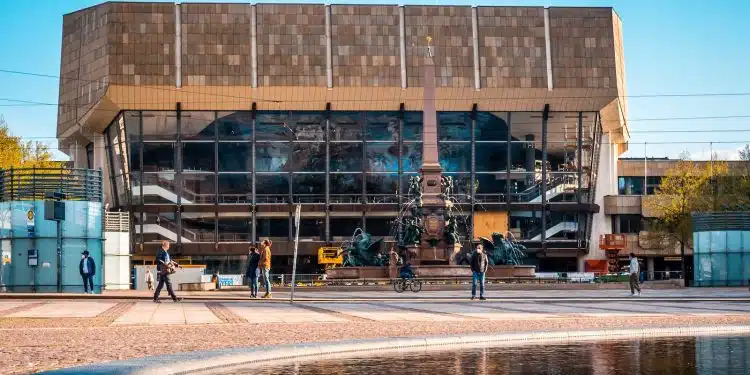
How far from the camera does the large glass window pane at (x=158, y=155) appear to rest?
8875cm

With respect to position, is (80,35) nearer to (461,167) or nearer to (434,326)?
(461,167)

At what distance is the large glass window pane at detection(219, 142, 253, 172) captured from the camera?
8956 cm

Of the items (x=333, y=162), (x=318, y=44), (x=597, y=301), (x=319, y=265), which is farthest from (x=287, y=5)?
(x=597, y=301)

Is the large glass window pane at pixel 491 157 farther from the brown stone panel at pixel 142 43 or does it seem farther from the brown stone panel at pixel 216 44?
the brown stone panel at pixel 142 43

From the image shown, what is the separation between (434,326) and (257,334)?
3.48 m

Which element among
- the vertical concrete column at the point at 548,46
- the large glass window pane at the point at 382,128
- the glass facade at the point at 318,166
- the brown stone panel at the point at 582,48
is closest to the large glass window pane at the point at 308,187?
the glass facade at the point at 318,166

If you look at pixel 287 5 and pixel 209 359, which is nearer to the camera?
pixel 209 359

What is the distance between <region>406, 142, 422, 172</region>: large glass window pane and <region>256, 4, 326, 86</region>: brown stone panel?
8614 mm

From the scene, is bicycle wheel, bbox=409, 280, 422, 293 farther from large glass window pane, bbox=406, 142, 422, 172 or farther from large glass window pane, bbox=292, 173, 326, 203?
large glass window pane, bbox=406, 142, 422, 172

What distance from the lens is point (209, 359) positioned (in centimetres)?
1391

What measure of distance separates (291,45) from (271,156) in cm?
835

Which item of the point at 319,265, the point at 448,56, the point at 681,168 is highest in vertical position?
the point at 448,56

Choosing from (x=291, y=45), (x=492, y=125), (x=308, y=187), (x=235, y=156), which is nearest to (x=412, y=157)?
(x=492, y=125)

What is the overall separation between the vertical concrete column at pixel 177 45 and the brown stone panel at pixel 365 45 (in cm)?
1069
